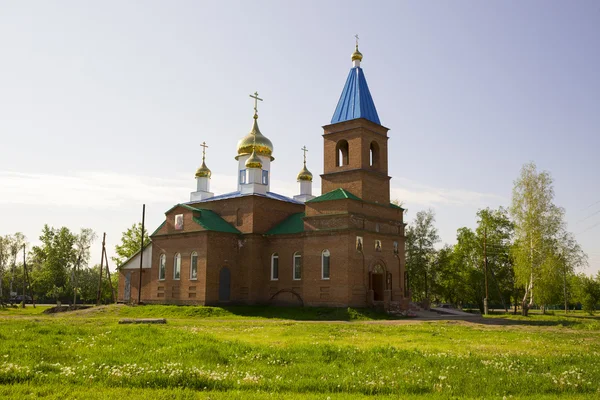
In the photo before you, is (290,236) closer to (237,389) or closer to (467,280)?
(467,280)

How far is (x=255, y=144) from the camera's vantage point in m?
37.6

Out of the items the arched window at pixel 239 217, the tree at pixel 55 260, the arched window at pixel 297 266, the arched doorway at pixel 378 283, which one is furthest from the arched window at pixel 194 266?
the tree at pixel 55 260

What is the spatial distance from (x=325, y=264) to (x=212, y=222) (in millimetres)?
8153

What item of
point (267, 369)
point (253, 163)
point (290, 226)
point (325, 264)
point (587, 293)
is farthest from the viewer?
point (587, 293)

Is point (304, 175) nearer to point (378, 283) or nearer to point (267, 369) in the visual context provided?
point (378, 283)

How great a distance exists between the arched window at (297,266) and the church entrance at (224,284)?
4.21m

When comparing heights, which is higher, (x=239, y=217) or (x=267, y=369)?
(x=239, y=217)

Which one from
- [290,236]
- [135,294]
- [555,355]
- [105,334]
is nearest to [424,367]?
[555,355]

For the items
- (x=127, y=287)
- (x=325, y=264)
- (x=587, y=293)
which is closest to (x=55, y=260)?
(x=127, y=287)

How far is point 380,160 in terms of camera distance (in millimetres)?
32562

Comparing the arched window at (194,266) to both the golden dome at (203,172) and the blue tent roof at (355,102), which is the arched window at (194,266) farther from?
the blue tent roof at (355,102)

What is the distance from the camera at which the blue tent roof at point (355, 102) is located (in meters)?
32.0

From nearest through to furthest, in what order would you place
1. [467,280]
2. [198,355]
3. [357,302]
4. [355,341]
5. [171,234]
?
[198,355]
[355,341]
[357,302]
[171,234]
[467,280]

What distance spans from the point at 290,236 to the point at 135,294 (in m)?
12.8
